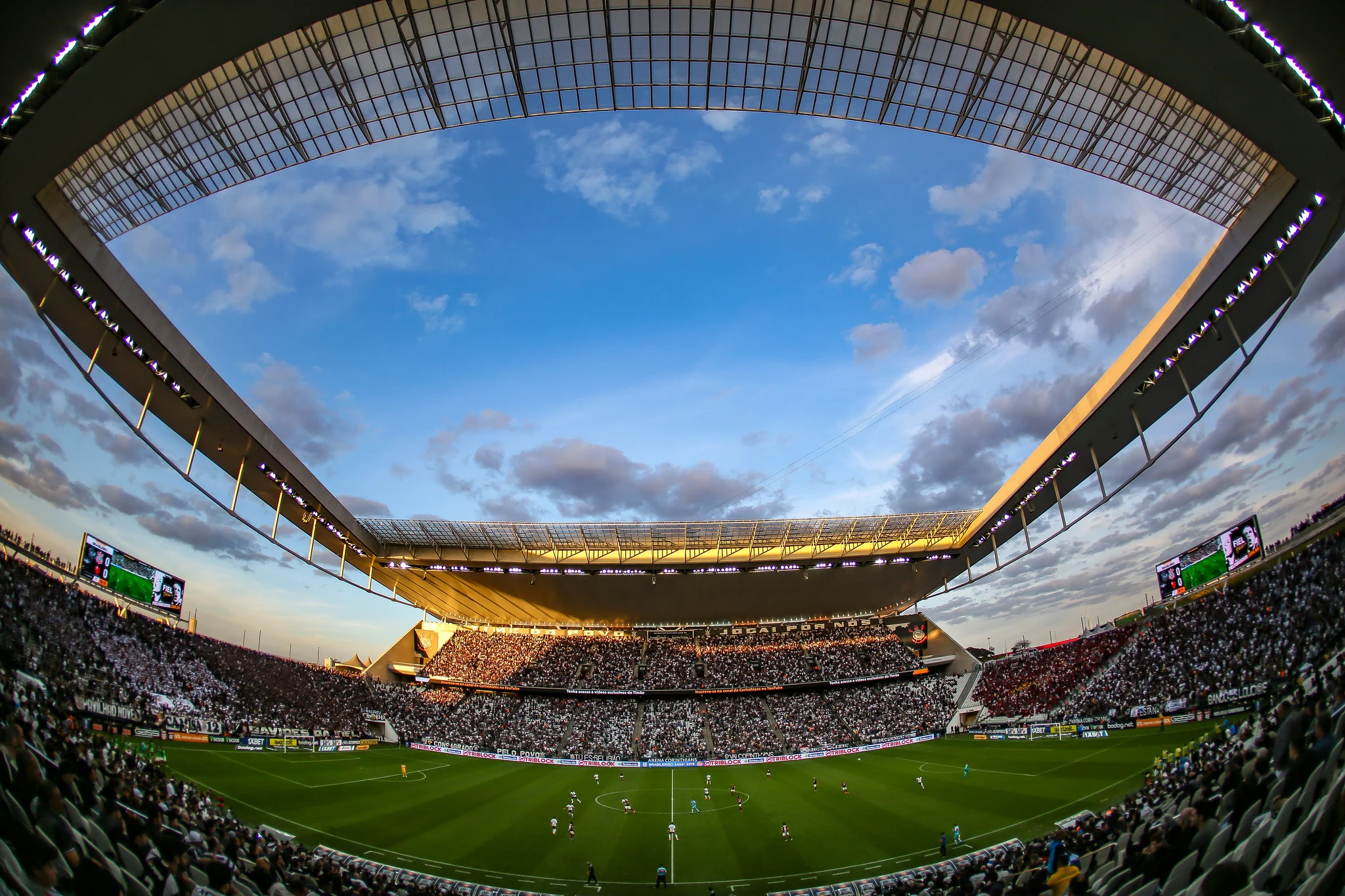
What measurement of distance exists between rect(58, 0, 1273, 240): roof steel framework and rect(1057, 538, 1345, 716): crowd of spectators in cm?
2056

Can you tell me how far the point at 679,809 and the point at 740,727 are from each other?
82.4 ft

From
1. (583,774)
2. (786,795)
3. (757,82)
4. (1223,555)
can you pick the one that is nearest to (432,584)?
(583,774)

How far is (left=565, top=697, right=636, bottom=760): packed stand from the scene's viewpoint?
173 ft

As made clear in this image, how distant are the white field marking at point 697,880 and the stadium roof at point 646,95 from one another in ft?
Answer: 50.3

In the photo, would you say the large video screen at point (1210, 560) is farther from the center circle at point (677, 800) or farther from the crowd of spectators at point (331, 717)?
the center circle at point (677, 800)

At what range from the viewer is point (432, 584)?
62.2 metres

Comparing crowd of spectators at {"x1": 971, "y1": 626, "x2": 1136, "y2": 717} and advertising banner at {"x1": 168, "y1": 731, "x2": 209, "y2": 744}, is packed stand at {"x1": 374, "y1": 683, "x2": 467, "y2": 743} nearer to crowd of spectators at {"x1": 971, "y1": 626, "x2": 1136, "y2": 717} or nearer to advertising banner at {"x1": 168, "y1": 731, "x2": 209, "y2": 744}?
advertising banner at {"x1": 168, "y1": 731, "x2": 209, "y2": 744}

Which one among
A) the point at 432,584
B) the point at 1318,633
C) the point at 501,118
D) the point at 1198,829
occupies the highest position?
the point at 501,118

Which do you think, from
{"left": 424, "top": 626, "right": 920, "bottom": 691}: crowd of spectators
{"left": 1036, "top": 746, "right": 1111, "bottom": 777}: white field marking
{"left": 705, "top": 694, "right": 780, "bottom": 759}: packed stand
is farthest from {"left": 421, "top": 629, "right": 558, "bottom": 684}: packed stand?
{"left": 1036, "top": 746, "right": 1111, "bottom": 777}: white field marking

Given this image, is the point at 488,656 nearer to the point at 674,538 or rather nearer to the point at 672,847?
the point at 674,538

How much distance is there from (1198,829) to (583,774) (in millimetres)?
41472

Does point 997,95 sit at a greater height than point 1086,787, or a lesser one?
greater

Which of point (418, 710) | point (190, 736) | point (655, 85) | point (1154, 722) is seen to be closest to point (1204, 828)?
point (655, 85)

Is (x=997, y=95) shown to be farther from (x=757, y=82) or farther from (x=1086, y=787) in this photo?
(x=1086, y=787)
